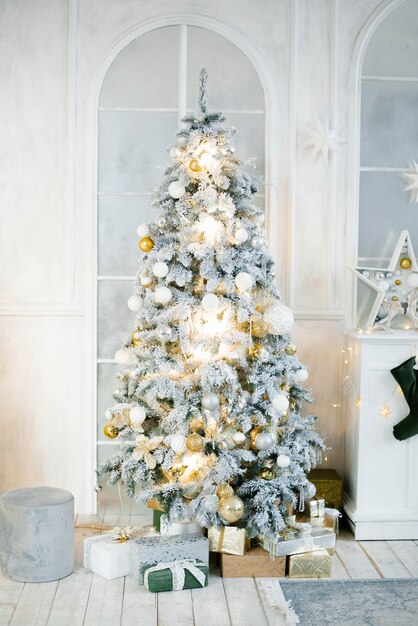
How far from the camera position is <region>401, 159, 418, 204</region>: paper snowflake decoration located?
4.41 m

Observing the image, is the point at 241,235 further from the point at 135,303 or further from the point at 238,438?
the point at 238,438

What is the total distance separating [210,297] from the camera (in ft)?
11.9

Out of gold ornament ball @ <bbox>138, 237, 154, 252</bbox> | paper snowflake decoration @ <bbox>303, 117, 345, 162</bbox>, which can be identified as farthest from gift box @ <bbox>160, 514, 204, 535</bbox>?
paper snowflake decoration @ <bbox>303, 117, 345, 162</bbox>

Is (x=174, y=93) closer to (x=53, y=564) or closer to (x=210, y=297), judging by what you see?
(x=210, y=297)

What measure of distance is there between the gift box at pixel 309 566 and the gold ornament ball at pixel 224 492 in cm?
38

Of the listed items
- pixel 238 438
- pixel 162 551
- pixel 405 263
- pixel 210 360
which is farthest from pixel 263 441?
pixel 405 263

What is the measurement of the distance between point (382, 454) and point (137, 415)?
4.14 feet

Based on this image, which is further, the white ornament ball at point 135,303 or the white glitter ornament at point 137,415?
the white ornament ball at point 135,303

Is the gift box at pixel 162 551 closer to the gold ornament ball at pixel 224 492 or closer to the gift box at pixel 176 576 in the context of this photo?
the gift box at pixel 176 576

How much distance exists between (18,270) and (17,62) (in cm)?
111

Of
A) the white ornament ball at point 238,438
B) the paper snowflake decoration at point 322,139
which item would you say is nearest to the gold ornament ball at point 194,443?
the white ornament ball at point 238,438

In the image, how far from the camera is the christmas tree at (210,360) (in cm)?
363

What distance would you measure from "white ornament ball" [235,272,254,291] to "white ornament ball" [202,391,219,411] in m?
0.50

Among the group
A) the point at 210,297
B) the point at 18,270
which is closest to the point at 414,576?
the point at 210,297
